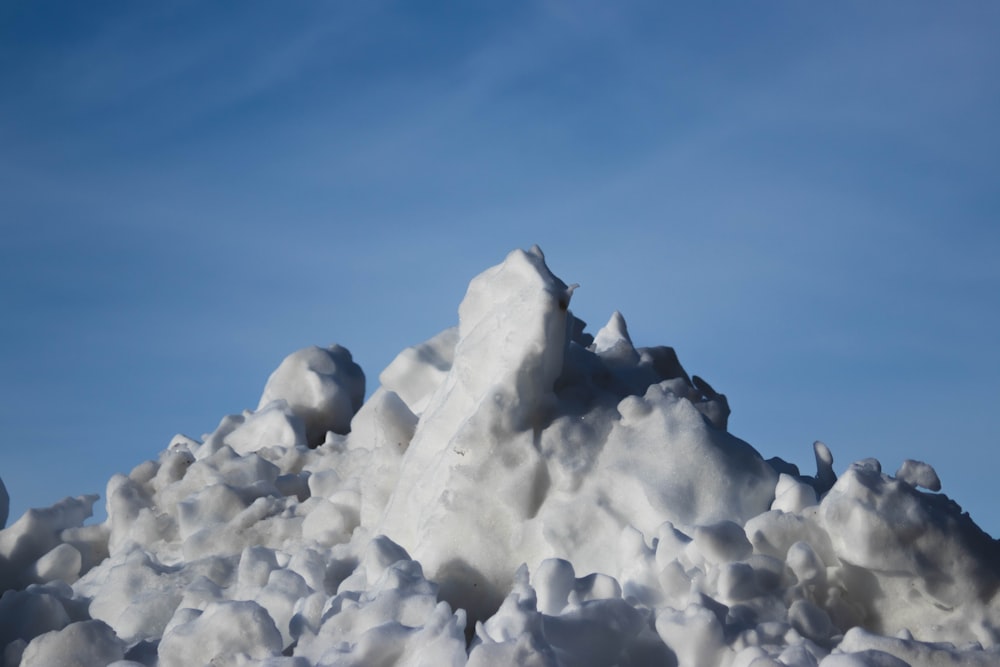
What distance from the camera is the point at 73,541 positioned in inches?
155

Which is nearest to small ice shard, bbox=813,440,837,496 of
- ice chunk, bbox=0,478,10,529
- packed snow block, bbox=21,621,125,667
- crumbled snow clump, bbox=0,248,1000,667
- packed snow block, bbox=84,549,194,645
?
crumbled snow clump, bbox=0,248,1000,667

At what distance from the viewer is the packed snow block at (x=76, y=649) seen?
2.56m

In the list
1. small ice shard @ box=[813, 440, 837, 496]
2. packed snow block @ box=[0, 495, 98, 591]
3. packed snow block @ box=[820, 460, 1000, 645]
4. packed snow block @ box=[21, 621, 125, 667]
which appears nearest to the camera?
packed snow block @ box=[820, 460, 1000, 645]

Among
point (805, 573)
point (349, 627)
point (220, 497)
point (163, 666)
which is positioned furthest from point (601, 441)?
Result: point (220, 497)

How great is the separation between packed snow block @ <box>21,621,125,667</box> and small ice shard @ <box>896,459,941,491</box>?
199 centimetres

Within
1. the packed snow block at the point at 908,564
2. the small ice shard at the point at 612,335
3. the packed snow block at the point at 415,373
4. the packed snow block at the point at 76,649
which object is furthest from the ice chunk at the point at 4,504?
the packed snow block at the point at 908,564

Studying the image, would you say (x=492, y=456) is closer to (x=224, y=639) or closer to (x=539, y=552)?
(x=539, y=552)

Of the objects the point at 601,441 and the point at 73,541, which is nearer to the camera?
the point at 601,441

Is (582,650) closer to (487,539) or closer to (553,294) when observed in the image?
(487,539)

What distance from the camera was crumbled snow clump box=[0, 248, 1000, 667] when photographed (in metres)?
2.22

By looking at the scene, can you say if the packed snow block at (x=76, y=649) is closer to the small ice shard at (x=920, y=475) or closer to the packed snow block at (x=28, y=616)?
the packed snow block at (x=28, y=616)

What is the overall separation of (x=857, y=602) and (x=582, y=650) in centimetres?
72

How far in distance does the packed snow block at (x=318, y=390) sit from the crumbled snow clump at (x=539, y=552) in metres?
1.10

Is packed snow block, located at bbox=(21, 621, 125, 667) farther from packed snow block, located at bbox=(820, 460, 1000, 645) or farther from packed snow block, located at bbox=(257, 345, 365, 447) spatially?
packed snow block, located at bbox=(257, 345, 365, 447)
